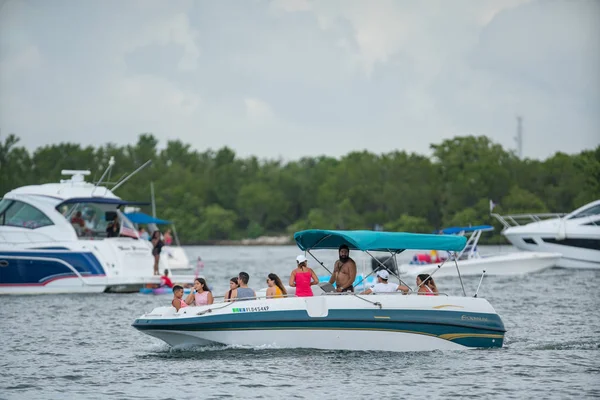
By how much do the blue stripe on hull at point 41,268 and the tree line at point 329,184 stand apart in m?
86.2

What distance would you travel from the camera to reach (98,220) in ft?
123

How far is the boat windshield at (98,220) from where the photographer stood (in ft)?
120

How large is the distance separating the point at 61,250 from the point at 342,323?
1650 cm

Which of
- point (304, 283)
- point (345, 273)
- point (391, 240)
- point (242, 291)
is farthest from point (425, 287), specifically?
point (242, 291)

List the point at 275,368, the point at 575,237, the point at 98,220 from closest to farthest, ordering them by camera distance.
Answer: the point at 275,368, the point at 98,220, the point at 575,237

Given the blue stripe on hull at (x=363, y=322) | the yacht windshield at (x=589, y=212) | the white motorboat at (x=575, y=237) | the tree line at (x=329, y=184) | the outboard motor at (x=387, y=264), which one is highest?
the tree line at (x=329, y=184)

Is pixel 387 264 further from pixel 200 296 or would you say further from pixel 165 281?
pixel 200 296

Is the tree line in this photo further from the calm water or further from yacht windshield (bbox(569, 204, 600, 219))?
the calm water

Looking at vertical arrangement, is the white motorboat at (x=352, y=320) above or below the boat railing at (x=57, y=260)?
below

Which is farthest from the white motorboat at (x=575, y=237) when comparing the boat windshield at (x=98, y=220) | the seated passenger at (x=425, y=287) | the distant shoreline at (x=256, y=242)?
the distant shoreline at (x=256, y=242)

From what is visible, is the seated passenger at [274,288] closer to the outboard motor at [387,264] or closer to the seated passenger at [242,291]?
the seated passenger at [242,291]

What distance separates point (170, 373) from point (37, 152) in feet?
437

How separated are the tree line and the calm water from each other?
94654mm

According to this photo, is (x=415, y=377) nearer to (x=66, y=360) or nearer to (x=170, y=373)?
(x=170, y=373)
